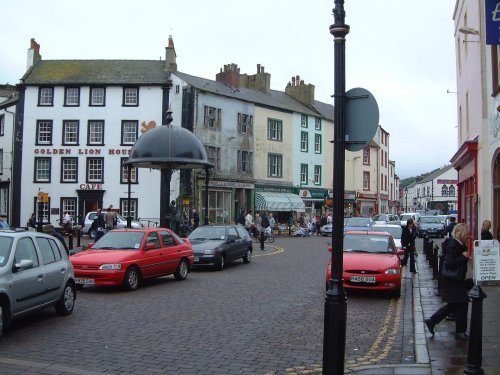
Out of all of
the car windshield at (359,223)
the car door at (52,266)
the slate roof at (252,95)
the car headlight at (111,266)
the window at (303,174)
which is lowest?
the car headlight at (111,266)

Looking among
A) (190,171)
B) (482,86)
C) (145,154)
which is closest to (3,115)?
(190,171)

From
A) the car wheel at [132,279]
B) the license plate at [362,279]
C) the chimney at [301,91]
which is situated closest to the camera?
the license plate at [362,279]

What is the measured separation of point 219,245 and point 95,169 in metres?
26.1

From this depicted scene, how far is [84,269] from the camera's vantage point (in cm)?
1241

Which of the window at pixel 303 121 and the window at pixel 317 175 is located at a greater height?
the window at pixel 303 121

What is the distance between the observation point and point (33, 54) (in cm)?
4344

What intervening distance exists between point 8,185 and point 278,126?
23.3 metres

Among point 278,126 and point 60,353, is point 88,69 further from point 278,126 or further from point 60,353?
point 60,353

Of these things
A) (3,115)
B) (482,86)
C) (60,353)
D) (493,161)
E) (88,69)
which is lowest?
(60,353)

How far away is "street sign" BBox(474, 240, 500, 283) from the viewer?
7848 mm

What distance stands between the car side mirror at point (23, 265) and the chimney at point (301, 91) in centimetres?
4950

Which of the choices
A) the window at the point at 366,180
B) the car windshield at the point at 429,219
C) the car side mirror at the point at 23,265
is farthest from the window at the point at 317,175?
the car side mirror at the point at 23,265

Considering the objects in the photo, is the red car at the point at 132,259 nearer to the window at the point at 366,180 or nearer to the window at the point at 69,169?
the window at the point at 69,169

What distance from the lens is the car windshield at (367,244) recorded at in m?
13.5
